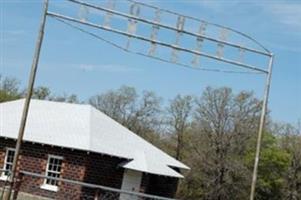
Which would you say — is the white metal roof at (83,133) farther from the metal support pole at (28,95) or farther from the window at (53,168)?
the metal support pole at (28,95)

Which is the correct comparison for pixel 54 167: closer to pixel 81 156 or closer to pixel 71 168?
pixel 71 168

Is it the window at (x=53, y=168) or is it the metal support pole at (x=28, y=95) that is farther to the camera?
the window at (x=53, y=168)

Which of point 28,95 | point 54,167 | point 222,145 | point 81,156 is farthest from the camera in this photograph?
point 222,145

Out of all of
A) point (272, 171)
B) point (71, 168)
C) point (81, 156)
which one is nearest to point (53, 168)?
point (71, 168)

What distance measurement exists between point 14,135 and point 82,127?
3.75m

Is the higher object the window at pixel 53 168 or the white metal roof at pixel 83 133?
the white metal roof at pixel 83 133

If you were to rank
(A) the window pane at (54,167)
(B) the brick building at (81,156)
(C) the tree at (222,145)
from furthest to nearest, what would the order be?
(C) the tree at (222,145) < (A) the window pane at (54,167) < (B) the brick building at (81,156)

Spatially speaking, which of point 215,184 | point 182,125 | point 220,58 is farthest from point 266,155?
point 220,58

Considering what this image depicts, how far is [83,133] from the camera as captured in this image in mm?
36250

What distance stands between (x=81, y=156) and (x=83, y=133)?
5.85ft

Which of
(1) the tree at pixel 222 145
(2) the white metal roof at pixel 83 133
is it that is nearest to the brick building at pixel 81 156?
(2) the white metal roof at pixel 83 133

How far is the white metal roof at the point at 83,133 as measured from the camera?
35625 millimetres

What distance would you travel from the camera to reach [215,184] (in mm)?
54156

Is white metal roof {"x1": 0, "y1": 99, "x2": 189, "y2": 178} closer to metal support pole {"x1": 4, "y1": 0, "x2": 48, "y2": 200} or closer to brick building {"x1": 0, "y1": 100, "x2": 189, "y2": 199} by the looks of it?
brick building {"x1": 0, "y1": 100, "x2": 189, "y2": 199}
